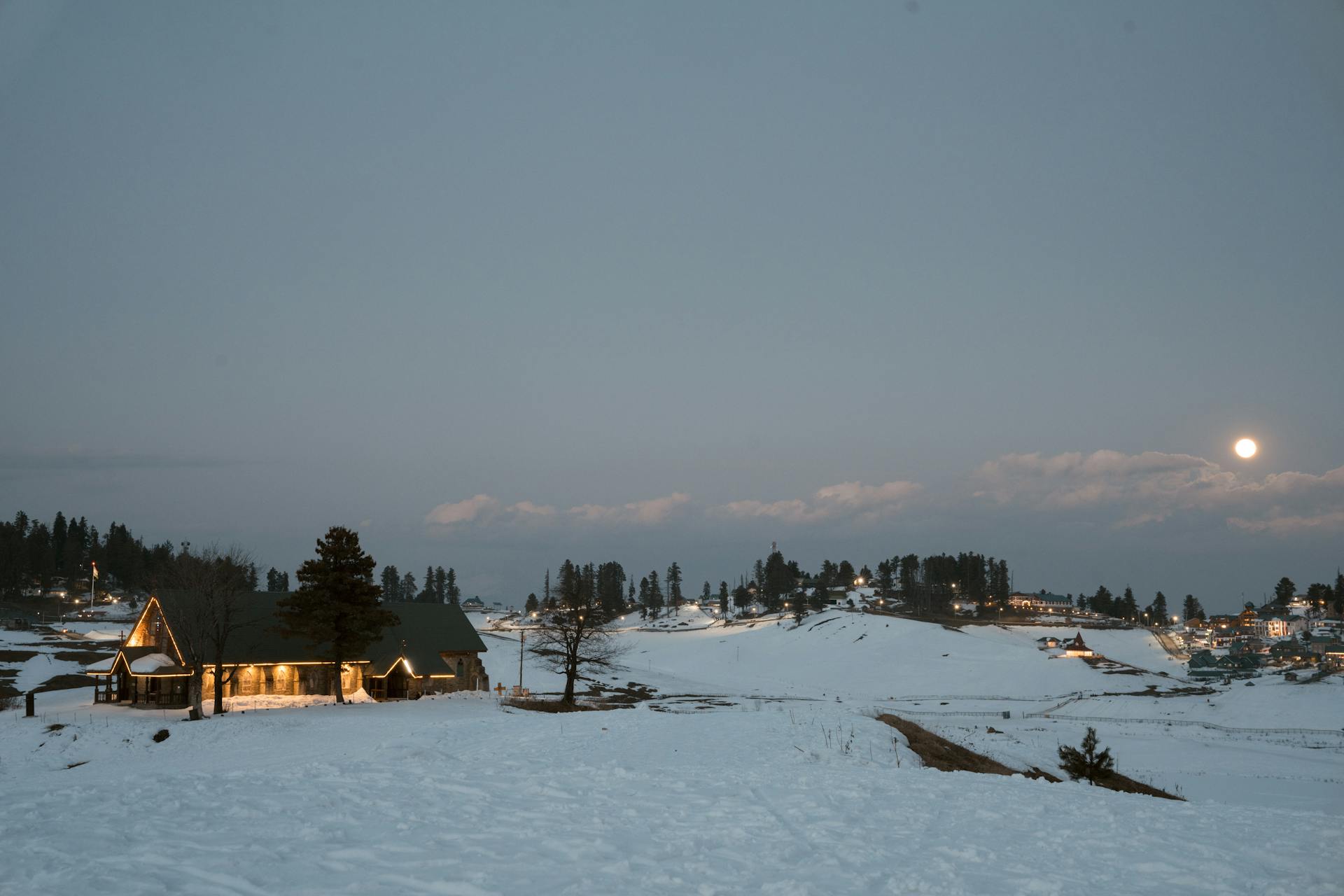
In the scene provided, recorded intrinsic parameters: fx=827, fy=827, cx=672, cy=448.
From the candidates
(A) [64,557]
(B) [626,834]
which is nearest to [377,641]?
(B) [626,834]

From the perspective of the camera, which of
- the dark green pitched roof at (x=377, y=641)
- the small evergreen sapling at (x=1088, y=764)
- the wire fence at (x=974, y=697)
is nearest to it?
the small evergreen sapling at (x=1088, y=764)

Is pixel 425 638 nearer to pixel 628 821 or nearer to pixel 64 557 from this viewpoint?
pixel 628 821

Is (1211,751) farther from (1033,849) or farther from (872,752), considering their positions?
(1033,849)

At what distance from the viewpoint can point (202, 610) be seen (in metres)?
43.7

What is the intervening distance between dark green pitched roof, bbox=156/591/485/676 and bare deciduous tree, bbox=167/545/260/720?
0.29 metres

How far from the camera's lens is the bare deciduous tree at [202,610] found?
43.5 metres

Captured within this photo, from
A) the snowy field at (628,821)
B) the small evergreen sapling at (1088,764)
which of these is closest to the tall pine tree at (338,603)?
the snowy field at (628,821)

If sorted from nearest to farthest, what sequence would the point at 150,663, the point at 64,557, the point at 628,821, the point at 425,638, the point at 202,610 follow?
the point at 628,821 < the point at 202,610 < the point at 150,663 < the point at 425,638 < the point at 64,557

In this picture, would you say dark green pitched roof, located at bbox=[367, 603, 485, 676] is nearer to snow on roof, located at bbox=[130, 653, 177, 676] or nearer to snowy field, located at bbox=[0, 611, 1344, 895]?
snow on roof, located at bbox=[130, 653, 177, 676]

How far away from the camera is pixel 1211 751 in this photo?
149ft


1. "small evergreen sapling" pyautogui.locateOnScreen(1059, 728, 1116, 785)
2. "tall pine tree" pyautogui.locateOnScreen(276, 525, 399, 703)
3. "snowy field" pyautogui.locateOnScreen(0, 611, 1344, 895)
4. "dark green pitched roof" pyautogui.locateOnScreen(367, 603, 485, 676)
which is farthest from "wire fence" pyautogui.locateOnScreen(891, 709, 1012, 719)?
A: "tall pine tree" pyautogui.locateOnScreen(276, 525, 399, 703)

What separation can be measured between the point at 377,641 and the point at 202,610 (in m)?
11.0

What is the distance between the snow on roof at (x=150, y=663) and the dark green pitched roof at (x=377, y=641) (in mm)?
2933

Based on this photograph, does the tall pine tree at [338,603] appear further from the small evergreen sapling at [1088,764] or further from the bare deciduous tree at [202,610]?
the small evergreen sapling at [1088,764]
